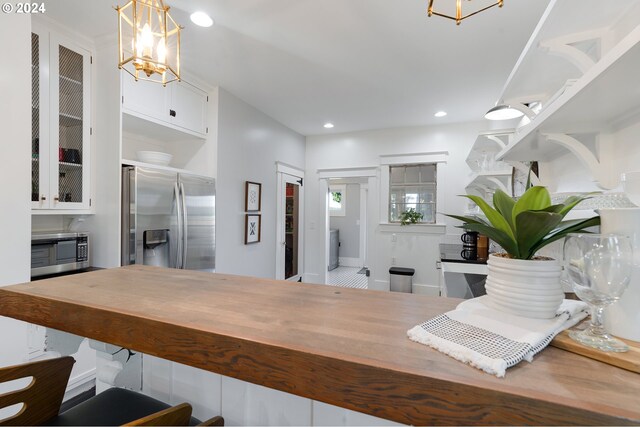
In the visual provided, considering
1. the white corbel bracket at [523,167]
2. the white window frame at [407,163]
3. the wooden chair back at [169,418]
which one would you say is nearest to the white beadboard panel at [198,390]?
the wooden chair back at [169,418]

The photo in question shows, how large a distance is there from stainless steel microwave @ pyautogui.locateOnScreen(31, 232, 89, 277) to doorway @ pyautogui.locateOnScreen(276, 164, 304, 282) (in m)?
2.50

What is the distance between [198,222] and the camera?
2.84 m

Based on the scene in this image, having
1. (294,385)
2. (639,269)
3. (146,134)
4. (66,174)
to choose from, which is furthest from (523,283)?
(146,134)

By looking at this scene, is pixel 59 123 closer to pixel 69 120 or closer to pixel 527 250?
pixel 69 120

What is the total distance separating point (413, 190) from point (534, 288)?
4265 millimetres

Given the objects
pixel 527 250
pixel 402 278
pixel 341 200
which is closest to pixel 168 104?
pixel 527 250

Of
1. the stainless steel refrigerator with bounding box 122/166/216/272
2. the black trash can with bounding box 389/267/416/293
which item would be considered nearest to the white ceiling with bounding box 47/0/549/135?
the stainless steel refrigerator with bounding box 122/166/216/272

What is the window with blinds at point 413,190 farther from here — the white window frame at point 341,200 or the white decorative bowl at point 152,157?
the white decorative bowl at point 152,157

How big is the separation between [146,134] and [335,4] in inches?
86.7

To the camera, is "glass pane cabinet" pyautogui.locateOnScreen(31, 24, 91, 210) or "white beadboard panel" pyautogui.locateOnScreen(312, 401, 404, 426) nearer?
"white beadboard panel" pyautogui.locateOnScreen(312, 401, 404, 426)

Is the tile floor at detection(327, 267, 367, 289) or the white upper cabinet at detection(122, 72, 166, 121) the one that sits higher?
the white upper cabinet at detection(122, 72, 166, 121)

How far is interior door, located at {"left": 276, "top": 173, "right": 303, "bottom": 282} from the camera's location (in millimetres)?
4570

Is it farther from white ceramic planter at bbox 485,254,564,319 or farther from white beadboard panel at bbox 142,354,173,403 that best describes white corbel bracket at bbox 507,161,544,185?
white beadboard panel at bbox 142,354,173,403

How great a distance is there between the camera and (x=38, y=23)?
201cm
